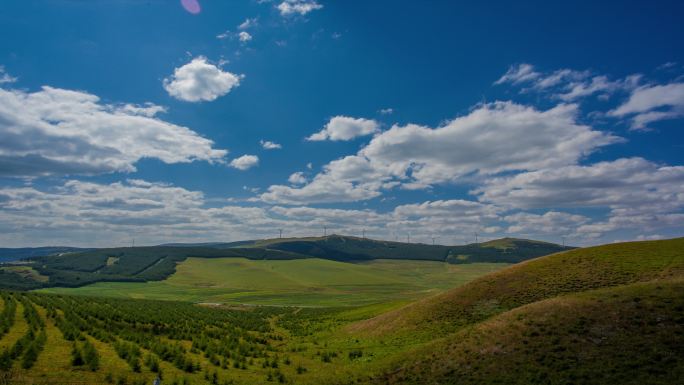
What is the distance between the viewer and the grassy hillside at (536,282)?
148ft

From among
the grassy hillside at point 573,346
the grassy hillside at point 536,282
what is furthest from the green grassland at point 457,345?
the grassy hillside at point 536,282

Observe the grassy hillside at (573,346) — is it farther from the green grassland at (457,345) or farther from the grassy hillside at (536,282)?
the grassy hillside at (536,282)

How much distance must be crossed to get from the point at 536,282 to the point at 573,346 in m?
24.5

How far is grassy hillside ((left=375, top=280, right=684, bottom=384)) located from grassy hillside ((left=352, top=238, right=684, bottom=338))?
34.7 feet

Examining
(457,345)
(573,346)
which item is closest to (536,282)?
(457,345)

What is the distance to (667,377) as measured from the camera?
70.7 ft

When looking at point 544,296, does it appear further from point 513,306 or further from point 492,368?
point 492,368

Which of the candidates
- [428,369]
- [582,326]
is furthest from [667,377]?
[428,369]

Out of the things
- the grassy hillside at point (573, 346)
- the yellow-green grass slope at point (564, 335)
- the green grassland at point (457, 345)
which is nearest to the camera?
the grassy hillside at point (573, 346)

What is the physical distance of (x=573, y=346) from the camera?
26.9m

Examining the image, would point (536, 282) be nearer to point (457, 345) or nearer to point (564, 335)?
point (564, 335)

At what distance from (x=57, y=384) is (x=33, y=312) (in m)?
30.3

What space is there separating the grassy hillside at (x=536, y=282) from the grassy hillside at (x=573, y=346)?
10.6 metres

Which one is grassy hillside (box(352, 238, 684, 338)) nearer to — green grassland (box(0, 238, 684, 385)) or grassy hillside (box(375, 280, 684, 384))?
green grassland (box(0, 238, 684, 385))
